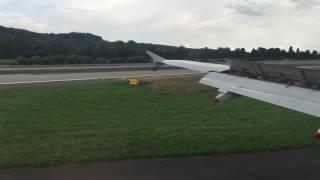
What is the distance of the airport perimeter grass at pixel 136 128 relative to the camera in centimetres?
1143

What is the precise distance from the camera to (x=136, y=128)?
1450cm

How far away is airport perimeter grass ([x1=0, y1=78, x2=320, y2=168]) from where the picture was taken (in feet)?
37.5

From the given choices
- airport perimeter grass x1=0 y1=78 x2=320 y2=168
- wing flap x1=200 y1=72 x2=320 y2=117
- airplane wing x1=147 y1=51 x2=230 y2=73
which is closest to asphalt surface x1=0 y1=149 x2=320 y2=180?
airport perimeter grass x1=0 y1=78 x2=320 y2=168

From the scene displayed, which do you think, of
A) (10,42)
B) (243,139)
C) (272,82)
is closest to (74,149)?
(243,139)

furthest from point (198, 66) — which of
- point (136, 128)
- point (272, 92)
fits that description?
point (136, 128)

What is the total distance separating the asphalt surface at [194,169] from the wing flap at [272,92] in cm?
189

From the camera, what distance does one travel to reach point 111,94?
25094 mm

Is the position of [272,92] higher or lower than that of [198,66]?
lower

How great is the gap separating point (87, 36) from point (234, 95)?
96.1m

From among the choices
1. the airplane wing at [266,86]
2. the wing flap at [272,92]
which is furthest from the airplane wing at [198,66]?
the wing flap at [272,92]

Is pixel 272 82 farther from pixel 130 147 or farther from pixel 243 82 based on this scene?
pixel 130 147

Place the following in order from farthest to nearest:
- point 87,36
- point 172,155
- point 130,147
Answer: point 87,36, point 130,147, point 172,155

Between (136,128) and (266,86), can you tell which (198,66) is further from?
(136,128)

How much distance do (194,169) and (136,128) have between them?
493 cm
